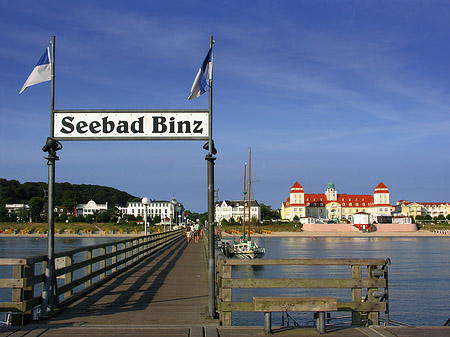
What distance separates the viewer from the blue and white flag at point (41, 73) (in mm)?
8477

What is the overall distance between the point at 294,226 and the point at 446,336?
441 ft

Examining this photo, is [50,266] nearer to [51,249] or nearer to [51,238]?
[51,249]

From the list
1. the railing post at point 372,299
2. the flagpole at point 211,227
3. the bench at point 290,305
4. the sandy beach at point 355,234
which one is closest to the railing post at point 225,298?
the flagpole at point 211,227

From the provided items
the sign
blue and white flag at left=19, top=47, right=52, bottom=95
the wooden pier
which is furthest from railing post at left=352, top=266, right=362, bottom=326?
blue and white flag at left=19, top=47, right=52, bottom=95

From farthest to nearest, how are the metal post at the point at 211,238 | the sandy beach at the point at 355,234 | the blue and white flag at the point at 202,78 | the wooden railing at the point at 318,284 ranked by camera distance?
the sandy beach at the point at 355,234
the blue and white flag at the point at 202,78
the metal post at the point at 211,238
the wooden railing at the point at 318,284

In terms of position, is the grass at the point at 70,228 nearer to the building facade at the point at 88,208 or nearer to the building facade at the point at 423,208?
the building facade at the point at 88,208

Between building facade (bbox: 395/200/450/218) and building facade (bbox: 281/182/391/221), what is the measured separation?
1477cm

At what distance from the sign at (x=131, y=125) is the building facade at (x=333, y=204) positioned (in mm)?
157473

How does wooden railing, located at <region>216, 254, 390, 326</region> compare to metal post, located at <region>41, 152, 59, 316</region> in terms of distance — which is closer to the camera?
wooden railing, located at <region>216, 254, 390, 326</region>

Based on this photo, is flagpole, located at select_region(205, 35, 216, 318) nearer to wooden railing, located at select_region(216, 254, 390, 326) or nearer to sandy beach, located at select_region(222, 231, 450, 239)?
wooden railing, located at select_region(216, 254, 390, 326)

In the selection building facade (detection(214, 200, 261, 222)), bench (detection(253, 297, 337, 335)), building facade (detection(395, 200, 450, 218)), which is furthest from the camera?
building facade (detection(395, 200, 450, 218))

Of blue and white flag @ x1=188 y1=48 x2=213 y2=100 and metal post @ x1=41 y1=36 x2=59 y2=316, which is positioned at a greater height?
blue and white flag @ x1=188 y1=48 x2=213 y2=100

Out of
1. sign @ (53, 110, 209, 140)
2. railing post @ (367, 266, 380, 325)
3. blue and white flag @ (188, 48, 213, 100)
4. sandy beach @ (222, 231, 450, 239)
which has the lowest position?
sandy beach @ (222, 231, 450, 239)

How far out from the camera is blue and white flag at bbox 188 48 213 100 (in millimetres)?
8203
